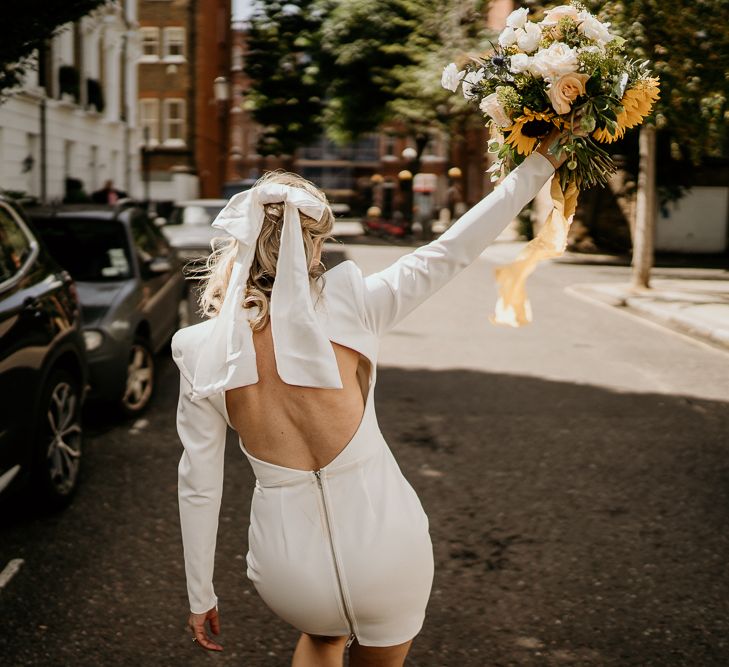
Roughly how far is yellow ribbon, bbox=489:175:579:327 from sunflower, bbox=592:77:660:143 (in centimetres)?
17

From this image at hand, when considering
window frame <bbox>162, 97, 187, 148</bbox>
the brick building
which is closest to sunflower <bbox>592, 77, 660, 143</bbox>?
the brick building

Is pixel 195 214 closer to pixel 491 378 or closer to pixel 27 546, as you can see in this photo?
pixel 491 378

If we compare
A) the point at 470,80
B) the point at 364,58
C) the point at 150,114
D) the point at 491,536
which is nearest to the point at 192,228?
the point at 491,536

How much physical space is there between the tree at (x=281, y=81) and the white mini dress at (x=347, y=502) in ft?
189

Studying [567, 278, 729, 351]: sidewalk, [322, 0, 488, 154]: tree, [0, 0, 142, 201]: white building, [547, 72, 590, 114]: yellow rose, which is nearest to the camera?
[547, 72, 590, 114]: yellow rose

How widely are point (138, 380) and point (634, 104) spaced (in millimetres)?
6127

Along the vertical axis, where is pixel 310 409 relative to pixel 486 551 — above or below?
above

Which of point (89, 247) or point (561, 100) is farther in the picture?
point (89, 247)

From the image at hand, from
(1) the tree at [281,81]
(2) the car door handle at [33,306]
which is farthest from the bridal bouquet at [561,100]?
(1) the tree at [281,81]

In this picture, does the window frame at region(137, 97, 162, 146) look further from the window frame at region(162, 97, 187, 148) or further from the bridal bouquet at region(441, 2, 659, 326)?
the bridal bouquet at region(441, 2, 659, 326)

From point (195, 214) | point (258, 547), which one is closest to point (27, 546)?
point (258, 547)

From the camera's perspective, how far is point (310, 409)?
2.28m

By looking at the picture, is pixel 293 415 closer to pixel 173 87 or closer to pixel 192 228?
pixel 192 228

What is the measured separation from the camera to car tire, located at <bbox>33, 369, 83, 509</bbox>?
17.4 feet
